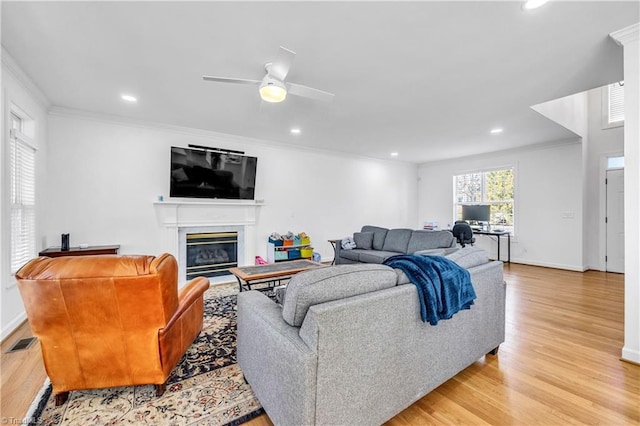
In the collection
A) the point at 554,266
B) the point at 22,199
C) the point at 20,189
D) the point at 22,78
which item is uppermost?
the point at 22,78

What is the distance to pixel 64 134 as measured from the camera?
Answer: 12.2 ft

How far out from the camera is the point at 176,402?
171 cm

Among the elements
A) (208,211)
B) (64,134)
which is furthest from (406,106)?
(64,134)

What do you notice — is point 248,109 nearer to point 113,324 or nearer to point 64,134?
point 64,134

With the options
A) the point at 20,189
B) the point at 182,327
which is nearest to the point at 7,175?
the point at 20,189

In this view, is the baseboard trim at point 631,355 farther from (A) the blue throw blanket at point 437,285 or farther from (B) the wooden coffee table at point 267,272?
(B) the wooden coffee table at point 267,272

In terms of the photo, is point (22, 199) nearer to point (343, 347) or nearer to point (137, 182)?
point (137, 182)

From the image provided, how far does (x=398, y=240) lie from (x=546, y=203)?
11.4 feet

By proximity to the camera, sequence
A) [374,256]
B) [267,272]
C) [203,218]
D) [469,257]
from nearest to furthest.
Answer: [469,257] < [267,272] < [374,256] < [203,218]

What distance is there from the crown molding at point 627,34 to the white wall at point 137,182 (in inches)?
179

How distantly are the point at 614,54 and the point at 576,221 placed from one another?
13.0 feet

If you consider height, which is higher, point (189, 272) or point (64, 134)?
point (64, 134)

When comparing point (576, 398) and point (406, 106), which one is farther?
point (406, 106)

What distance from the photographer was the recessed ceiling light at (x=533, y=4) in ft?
5.85
